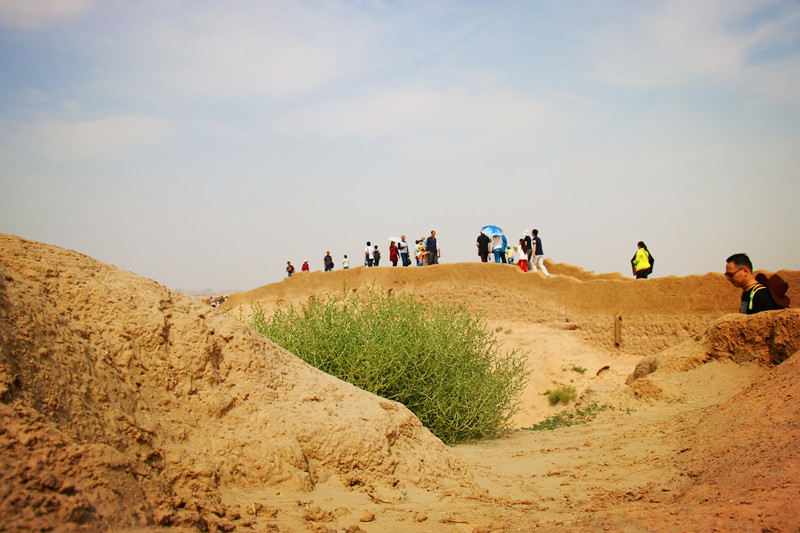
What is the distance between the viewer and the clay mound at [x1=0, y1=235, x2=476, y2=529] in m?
2.09

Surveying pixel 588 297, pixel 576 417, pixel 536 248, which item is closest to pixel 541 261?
pixel 536 248

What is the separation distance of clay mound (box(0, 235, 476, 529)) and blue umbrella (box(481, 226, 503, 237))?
15.4 meters

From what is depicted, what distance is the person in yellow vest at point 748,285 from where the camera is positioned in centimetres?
583

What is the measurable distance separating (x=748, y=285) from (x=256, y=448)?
200 inches

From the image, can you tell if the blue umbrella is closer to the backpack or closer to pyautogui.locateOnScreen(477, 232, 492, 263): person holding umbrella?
pyautogui.locateOnScreen(477, 232, 492, 263): person holding umbrella

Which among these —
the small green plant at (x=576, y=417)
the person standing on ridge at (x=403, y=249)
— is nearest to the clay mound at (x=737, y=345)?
the small green plant at (x=576, y=417)

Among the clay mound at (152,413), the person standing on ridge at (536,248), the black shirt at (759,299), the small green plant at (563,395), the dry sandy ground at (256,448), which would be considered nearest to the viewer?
the clay mound at (152,413)

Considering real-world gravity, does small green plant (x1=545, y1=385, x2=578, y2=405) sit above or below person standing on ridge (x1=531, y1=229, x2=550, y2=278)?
below

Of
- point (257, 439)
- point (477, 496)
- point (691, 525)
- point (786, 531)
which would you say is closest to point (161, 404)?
point (257, 439)

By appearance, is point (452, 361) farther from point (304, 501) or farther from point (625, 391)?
point (304, 501)

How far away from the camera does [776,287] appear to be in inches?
250

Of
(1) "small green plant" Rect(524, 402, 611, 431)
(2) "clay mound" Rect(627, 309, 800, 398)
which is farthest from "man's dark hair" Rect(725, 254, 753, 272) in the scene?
(1) "small green plant" Rect(524, 402, 611, 431)

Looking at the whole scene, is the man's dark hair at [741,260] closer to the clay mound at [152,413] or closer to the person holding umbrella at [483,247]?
the clay mound at [152,413]

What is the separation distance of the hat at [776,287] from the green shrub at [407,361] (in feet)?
9.30
